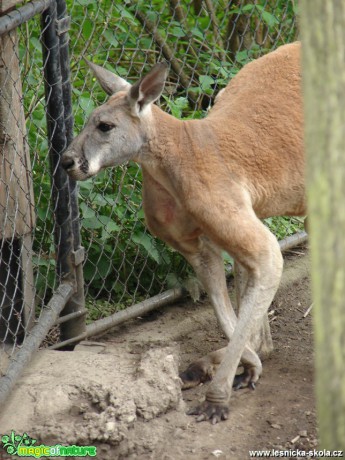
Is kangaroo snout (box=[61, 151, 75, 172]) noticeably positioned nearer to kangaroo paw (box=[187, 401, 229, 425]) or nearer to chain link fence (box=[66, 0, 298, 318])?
chain link fence (box=[66, 0, 298, 318])

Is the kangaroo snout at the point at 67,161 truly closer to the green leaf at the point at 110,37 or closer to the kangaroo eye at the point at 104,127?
the kangaroo eye at the point at 104,127

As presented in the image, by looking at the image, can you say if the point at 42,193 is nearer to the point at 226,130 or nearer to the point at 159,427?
the point at 226,130

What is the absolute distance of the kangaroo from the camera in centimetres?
431

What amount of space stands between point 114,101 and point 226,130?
0.60 metres

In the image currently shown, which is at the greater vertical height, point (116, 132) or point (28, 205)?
point (116, 132)

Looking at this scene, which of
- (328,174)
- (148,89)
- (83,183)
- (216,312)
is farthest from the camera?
(83,183)

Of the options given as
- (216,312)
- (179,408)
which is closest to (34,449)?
(179,408)

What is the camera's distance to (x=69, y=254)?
4.75 meters

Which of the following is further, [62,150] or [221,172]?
[62,150]

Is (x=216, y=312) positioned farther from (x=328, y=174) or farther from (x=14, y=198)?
(x=328, y=174)

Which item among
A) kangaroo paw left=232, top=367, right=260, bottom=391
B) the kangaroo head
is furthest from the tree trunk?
kangaroo paw left=232, top=367, right=260, bottom=391

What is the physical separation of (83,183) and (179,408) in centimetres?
148

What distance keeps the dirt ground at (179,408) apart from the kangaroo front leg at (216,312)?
0.07 metres

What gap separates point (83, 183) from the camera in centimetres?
500
